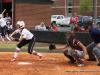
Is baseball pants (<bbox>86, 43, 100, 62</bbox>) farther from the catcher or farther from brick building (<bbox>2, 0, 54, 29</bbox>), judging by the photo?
brick building (<bbox>2, 0, 54, 29</bbox>)

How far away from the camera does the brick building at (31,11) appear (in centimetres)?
1980

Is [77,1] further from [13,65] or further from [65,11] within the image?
[13,65]

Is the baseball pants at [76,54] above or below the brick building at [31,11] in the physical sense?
below

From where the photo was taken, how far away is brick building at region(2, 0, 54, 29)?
19.8 metres

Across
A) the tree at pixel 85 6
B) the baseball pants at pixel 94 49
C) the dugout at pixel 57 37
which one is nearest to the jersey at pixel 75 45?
the baseball pants at pixel 94 49

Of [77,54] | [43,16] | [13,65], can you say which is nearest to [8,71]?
[13,65]

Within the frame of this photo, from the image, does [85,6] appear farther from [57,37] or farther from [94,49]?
[94,49]

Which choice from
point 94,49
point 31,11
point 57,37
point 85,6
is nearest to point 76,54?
point 94,49

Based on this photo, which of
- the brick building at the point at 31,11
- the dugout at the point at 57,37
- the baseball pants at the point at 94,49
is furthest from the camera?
the brick building at the point at 31,11

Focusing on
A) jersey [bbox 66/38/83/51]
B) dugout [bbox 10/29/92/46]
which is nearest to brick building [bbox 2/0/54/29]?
dugout [bbox 10/29/92/46]

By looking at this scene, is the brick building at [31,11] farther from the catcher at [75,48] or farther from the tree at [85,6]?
the tree at [85,6]

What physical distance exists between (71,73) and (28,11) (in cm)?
1495

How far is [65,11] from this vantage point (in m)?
62.1

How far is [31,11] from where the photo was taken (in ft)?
68.0
